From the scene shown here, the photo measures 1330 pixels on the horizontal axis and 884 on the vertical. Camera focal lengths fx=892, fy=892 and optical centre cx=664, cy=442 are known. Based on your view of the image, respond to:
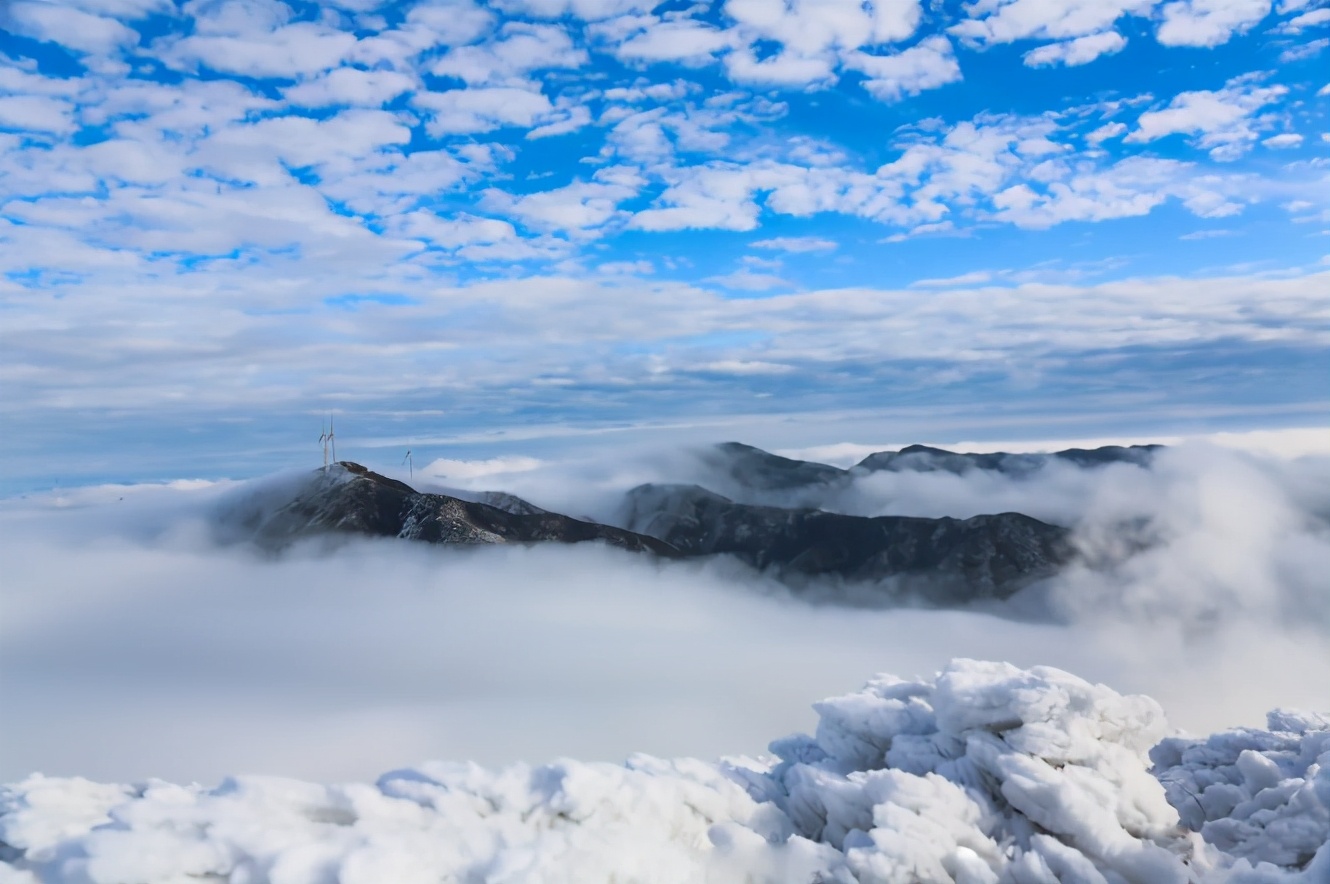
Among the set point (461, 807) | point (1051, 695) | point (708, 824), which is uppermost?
point (1051, 695)

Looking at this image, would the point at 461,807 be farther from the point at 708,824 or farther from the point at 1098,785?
the point at 1098,785

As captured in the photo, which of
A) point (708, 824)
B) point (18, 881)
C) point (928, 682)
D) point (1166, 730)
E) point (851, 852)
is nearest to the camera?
point (18, 881)

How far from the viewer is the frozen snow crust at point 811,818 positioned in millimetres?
33812

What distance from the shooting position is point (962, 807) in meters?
40.0

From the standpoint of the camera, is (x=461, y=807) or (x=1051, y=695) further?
(x=1051, y=695)

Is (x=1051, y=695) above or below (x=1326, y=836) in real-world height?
above

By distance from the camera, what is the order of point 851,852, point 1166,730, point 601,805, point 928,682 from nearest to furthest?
point 851,852, point 601,805, point 1166,730, point 928,682

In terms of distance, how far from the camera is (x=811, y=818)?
4378cm

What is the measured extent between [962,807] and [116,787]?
37.7 meters

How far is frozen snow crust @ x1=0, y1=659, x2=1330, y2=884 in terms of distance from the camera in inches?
1331

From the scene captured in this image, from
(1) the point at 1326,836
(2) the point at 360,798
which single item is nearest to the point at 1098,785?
(1) the point at 1326,836

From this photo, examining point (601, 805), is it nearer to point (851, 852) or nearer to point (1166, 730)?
point (851, 852)

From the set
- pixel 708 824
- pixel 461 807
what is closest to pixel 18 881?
pixel 461 807

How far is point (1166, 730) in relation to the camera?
4684 centimetres
